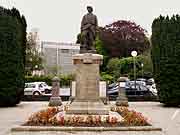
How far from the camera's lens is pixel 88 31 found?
650 inches

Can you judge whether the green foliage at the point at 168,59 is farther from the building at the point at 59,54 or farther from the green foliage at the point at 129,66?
the building at the point at 59,54

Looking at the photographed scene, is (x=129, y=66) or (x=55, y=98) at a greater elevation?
(x=129, y=66)

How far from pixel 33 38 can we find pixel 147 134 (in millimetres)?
49802

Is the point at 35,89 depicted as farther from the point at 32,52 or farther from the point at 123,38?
the point at 123,38

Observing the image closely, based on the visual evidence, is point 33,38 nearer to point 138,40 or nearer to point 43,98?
point 138,40

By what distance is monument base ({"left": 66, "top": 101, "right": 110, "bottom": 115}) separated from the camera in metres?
15.2

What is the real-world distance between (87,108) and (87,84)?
3.11 feet

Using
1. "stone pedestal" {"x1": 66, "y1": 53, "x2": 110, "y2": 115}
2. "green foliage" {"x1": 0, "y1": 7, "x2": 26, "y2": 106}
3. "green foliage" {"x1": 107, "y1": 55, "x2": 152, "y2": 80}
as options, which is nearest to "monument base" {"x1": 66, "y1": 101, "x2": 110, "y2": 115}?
"stone pedestal" {"x1": 66, "y1": 53, "x2": 110, "y2": 115}

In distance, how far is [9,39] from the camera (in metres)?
24.1

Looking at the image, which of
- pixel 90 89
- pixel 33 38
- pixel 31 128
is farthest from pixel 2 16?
pixel 33 38

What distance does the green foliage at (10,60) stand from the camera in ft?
77.9

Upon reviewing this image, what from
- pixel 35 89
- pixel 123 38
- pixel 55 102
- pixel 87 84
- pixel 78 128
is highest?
pixel 123 38

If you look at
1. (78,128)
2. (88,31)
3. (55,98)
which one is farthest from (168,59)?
(78,128)

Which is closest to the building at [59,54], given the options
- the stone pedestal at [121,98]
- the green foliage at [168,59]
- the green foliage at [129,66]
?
the green foliage at [129,66]
